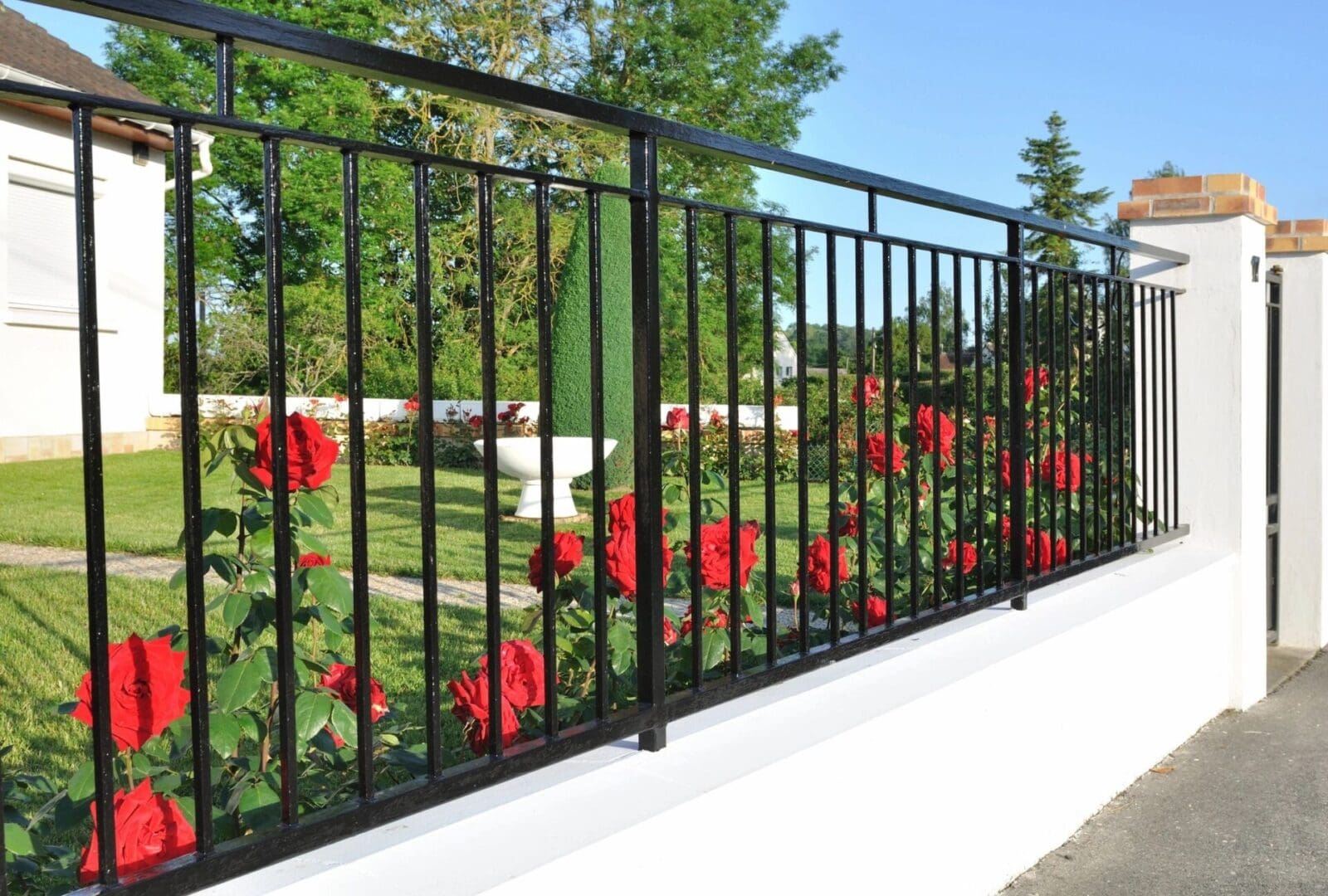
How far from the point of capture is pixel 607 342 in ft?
40.5

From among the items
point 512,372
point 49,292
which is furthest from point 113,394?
point 512,372

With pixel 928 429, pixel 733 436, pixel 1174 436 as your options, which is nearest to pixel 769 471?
pixel 733 436

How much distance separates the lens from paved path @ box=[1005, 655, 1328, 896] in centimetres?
286

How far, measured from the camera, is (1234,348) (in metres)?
4.54

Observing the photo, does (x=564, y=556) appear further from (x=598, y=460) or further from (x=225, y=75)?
(x=225, y=75)

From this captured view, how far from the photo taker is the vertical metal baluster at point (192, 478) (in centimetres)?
136

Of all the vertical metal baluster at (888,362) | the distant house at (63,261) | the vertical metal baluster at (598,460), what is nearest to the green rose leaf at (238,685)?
the vertical metal baluster at (598,460)

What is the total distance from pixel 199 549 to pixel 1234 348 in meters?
4.17

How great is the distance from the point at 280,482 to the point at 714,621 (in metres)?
1.32

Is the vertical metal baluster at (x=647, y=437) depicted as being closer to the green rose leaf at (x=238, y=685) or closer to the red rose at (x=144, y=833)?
the green rose leaf at (x=238, y=685)

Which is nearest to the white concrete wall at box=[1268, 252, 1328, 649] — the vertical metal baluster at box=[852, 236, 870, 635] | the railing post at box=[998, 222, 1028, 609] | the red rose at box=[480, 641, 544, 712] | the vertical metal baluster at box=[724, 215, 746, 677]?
the railing post at box=[998, 222, 1028, 609]

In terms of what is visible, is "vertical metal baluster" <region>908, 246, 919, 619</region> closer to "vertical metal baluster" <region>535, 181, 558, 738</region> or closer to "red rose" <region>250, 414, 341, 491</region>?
"vertical metal baluster" <region>535, 181, 558, 738</region>

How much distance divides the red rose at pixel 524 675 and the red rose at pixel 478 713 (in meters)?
0.03

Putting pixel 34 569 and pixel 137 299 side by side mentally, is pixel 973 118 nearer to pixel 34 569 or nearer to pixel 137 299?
pixel 137 299
